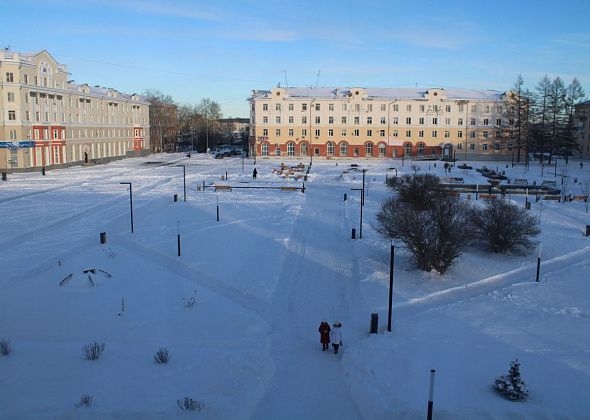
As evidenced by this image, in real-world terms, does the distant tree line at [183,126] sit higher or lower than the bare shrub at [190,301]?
higher

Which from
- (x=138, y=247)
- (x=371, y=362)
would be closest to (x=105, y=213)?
(x=138, y=247)

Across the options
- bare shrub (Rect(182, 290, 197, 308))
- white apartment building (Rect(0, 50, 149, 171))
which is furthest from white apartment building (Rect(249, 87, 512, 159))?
bare shrub (Rect(182, 290, 197, 308))

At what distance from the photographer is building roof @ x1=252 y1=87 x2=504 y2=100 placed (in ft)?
250

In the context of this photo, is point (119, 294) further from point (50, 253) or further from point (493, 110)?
Answer: point (493, 110)

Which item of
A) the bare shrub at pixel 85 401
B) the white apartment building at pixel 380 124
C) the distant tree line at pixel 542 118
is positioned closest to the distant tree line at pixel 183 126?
the white apartment building at pixel 380 124

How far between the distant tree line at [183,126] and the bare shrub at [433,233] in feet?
248

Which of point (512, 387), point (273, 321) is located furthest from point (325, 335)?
point (512, 387)

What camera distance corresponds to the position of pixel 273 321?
47.1 feet

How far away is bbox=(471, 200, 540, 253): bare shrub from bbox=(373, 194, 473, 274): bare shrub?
1.83m

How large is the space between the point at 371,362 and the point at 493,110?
69854 mm

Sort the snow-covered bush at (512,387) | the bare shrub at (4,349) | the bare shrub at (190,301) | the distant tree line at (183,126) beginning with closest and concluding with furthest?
the snow-covered bush at (512,387)
the bare shrub at (4,349)
the bare shrub at (190,301)
the distant tree line at (183,126)

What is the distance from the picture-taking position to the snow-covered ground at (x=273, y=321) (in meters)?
9.88

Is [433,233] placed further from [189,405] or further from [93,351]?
[189,405]

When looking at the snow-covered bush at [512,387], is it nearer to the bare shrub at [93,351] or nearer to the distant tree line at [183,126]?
the bare shrub at [93,351]
